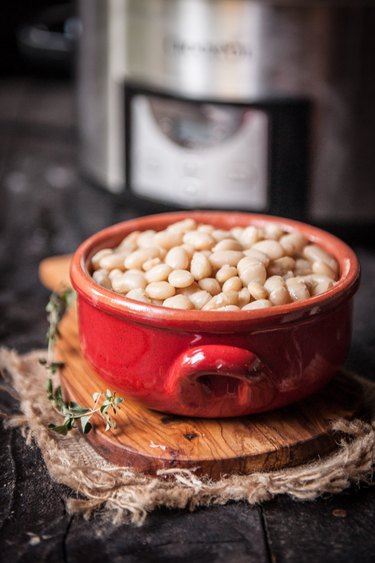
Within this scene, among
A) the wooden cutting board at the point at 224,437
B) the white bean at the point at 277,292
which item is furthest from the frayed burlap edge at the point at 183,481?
the white bean at the point at 277,292

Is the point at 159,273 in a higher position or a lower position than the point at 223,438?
higher

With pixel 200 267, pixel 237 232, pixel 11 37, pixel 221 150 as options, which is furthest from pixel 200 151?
pixel 11 37

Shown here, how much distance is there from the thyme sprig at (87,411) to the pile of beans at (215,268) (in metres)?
0.09

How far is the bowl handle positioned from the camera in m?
0.63

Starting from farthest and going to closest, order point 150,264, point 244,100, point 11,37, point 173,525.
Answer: point 11,37, point 244,100, point 150,264, point 173,525

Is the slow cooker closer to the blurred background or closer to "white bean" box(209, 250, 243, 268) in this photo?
the blurred background

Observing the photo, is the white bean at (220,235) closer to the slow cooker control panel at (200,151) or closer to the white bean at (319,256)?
the white bean at (319,256)

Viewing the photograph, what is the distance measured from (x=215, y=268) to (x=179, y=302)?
64 mm

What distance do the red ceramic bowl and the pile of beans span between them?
0.02 metres

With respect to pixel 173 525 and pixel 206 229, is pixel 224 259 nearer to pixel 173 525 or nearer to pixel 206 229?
pixel 206 229

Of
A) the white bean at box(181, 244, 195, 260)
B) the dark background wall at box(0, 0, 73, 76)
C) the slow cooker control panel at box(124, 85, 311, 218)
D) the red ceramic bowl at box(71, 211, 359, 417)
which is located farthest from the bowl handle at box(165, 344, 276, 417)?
the dark background wall at box(0, 0, 73, 76)

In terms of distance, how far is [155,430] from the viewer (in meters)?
0.69

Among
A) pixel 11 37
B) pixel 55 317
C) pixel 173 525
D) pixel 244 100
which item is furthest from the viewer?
pixel 11 37

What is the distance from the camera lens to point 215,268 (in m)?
0.71
